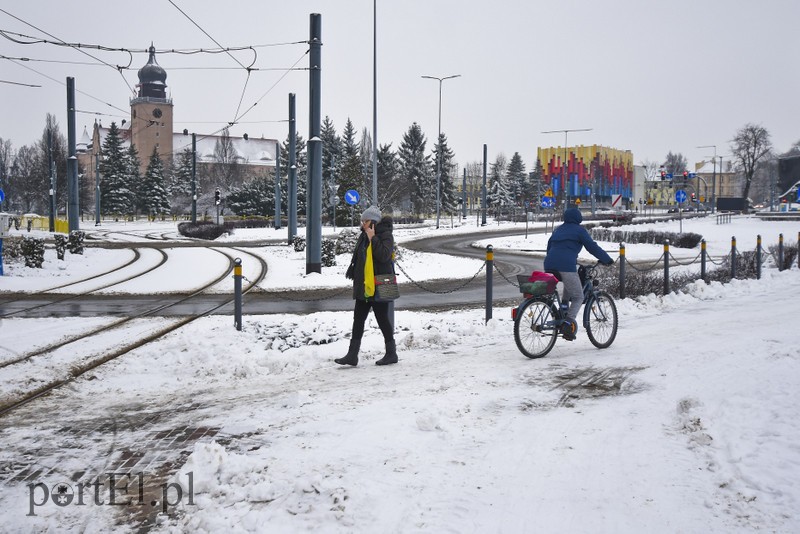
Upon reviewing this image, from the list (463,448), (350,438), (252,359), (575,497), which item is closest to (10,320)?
(252,359)

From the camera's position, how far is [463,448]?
4.67 metres

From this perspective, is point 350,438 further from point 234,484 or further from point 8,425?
point 8,425

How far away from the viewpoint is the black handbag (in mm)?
7559

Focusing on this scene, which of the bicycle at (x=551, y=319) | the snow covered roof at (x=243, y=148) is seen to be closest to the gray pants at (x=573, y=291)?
the bicycle at (x=551, y=319)

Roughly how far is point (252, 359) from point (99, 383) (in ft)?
5.65

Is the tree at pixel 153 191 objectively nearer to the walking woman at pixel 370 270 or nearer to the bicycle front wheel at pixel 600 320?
the walking woman at pixel 370 270

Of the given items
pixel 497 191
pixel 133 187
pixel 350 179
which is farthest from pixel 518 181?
pixel 133 187

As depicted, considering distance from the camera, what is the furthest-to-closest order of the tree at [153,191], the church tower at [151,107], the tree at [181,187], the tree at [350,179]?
the church tower at [151,107] < the tree at [181,187] < the tree at [153,191] < the tree at [350,179]

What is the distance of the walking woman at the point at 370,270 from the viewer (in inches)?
299

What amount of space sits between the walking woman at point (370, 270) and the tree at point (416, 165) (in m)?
66.4

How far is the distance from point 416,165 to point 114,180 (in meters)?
37.3

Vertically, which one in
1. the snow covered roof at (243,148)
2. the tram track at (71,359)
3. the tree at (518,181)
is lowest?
the tram track at (71,359)

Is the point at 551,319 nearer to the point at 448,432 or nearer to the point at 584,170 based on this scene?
the point at 448,432

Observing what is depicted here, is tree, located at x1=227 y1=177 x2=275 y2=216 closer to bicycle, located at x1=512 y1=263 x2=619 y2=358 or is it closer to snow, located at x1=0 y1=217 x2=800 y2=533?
snow, located at x1=0 y1=217 x2=800 y2=533
